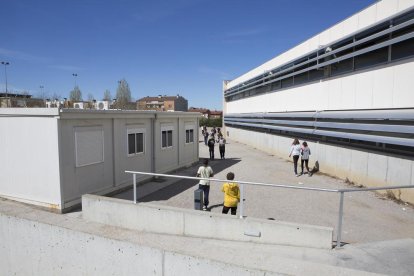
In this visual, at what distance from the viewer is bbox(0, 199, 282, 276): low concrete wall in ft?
16.6

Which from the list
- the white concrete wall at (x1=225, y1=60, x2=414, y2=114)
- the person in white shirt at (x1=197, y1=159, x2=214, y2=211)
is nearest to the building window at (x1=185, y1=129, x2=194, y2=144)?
the white concrete wall at (x1=225, y1=60, x2=414, y2=114)

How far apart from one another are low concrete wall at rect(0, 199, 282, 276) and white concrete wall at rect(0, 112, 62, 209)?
0.86 metres

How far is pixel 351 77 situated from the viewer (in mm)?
12594

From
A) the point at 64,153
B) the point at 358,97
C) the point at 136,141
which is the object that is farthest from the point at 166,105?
the point at 64,153

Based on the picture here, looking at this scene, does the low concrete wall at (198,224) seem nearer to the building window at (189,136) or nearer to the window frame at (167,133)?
the window frame at (167,133)

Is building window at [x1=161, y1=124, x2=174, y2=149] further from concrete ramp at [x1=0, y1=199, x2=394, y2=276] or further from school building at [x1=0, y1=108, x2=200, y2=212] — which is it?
concrete ramp at [x1=0, y1=199, x2=394, y2=276]

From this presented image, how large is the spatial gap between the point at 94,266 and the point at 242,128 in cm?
2817

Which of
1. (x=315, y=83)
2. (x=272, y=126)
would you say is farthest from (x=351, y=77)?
(x=272, y=126)

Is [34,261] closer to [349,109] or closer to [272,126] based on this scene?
[349,109]

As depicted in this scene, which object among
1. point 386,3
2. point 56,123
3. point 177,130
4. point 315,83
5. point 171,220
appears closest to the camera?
point 171,220

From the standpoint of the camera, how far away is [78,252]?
6.37m

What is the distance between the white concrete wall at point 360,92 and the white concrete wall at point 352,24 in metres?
1.86

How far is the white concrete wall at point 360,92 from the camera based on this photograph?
9.68 m

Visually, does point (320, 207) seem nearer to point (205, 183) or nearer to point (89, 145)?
point (205, 183)
